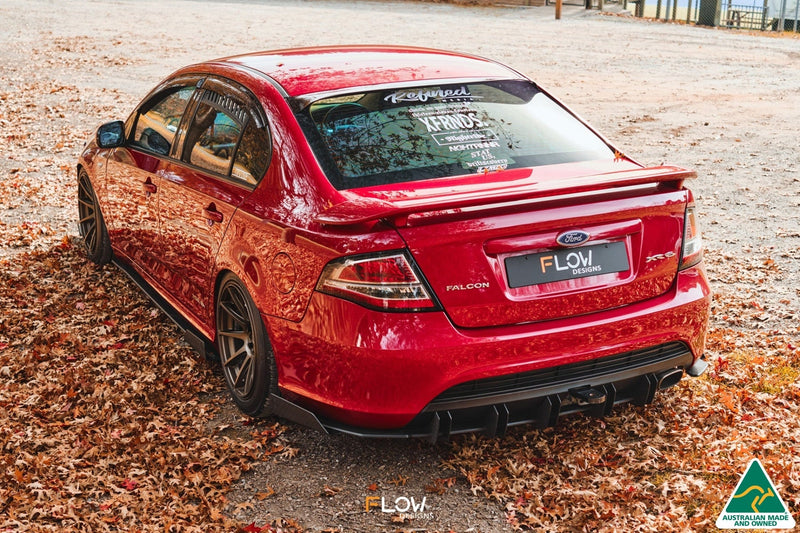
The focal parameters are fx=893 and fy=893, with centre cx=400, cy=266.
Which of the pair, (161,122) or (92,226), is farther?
(92,226)

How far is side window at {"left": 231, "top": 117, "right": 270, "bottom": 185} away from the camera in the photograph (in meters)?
4.33

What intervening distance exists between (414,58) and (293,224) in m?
1.55

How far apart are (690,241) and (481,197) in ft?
3.66

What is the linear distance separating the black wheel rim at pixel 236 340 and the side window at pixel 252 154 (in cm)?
56

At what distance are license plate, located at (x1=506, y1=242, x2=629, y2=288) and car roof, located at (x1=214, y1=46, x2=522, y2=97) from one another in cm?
144

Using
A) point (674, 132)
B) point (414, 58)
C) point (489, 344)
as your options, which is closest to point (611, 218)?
point (489, 344)

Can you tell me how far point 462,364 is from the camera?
11.6 feet

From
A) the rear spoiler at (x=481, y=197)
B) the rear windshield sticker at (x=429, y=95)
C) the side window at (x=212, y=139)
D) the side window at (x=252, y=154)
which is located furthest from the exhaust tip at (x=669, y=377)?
Answer: the side window at (x=212, y=139)

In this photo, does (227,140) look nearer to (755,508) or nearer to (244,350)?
(244,350)

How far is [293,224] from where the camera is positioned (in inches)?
154

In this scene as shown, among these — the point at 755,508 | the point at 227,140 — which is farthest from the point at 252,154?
the point at 755,508

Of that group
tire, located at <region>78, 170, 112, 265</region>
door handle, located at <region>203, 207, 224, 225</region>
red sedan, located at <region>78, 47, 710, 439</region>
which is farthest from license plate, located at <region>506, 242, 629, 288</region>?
tire, located at <region>78, 170, 112, 265</region>

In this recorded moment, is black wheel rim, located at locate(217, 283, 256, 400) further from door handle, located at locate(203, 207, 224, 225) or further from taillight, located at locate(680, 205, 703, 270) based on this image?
taillight, located at locate(680, 205, 703, 270)

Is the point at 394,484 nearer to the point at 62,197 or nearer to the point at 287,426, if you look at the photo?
the point at 287,426
